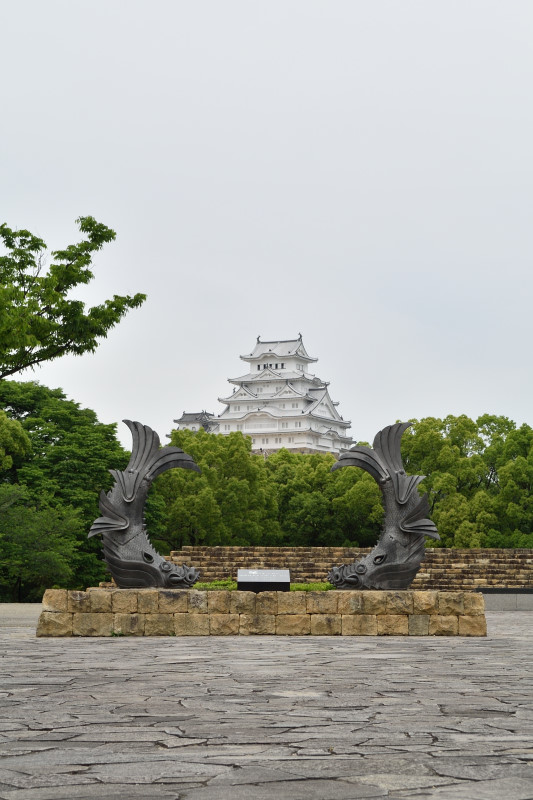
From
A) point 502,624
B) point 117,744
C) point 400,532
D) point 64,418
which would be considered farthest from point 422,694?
point 64,418

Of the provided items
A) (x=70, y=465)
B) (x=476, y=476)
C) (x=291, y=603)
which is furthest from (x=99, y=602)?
(x=476, y=476)

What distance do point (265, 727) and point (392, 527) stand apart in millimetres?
10438

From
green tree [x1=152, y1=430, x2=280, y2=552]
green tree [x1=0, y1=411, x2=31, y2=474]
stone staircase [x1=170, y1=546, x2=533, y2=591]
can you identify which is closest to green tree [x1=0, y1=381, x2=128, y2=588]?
green tree [x1=0, y1=411, x2=31, y2=474]

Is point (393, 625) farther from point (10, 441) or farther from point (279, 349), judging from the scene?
A: point (279, 349)

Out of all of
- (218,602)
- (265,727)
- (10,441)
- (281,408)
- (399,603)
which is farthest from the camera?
(281,408)

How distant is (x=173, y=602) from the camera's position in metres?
14.2

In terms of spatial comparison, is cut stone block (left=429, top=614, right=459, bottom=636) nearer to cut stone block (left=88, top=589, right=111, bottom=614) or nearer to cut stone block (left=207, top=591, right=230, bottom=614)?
cut stone block (left=207, top=591, right=230, bottom=614)

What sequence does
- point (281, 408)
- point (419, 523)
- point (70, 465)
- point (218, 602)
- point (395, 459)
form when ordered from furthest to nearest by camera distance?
1. point (281, 408)
2. point (70, 465)
3. point (395, 459)
4. point (419, 523)
5. point (218, 602)

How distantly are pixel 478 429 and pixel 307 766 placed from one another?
124 ft

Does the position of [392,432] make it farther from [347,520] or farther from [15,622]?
[347,520]

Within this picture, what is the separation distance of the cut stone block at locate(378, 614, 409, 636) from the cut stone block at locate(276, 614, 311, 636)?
1.08 meters

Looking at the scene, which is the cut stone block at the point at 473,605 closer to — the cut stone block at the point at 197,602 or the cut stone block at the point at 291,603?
the cut stone block at the point at 291,603

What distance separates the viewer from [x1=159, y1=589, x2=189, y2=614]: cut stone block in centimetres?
1418

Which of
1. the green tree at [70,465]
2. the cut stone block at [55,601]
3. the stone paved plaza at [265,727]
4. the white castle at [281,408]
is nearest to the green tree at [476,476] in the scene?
the green tree at [70,465]
